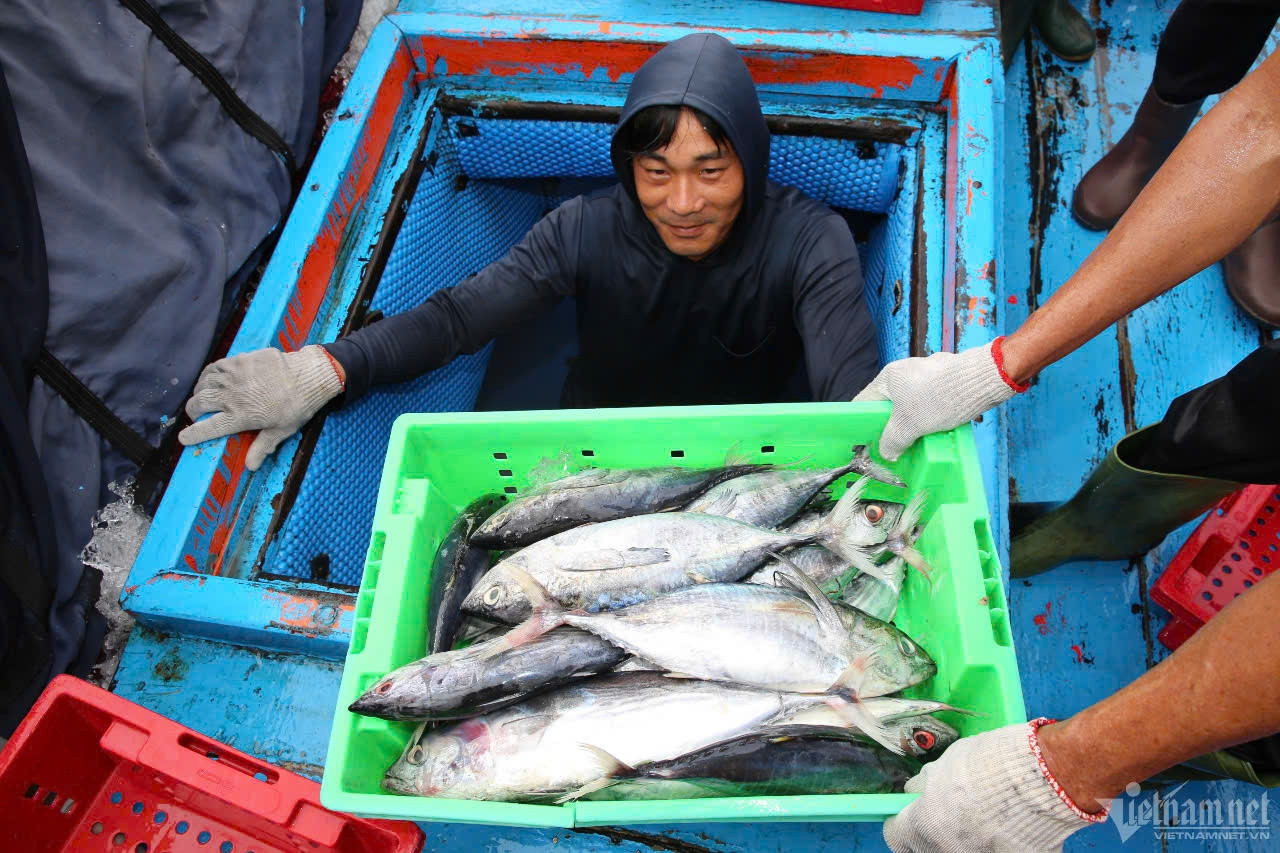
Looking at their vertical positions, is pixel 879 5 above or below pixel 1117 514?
above

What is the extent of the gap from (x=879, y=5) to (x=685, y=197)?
123 centimetres

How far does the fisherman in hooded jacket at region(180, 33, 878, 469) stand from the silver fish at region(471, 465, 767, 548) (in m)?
0.55

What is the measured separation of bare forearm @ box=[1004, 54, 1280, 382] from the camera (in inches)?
57.9

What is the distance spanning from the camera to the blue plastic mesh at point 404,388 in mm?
2266

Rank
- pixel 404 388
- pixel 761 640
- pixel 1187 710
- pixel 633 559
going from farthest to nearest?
pixel 404 388
pixel 633 559
pixel 761 640
pixel 1187 710

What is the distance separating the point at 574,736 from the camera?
1.53 m

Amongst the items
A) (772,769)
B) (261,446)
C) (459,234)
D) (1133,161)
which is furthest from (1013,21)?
(261,446)

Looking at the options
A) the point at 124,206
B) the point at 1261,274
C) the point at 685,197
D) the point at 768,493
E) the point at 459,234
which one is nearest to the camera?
the point at 768,493

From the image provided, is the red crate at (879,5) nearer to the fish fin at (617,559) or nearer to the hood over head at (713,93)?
the hood over head at (713,93)

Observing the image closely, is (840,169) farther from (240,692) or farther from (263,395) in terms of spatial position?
(240,692)

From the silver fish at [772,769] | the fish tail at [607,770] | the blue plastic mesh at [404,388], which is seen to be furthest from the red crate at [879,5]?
the fish tail at [607,770]

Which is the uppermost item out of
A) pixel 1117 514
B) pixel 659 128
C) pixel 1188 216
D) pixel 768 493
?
pixel 659 128

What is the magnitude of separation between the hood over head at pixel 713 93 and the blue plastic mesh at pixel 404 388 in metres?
0.93

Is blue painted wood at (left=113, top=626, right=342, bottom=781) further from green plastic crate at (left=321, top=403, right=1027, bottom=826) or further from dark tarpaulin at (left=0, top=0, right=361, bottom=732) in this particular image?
green plastic crate at (left=321, top=403, right=1027, bottom=826)
